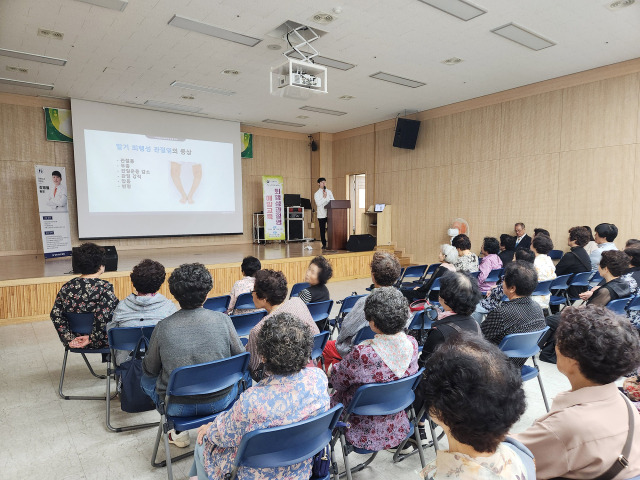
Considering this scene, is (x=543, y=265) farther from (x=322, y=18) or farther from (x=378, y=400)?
(x=322, y=18)

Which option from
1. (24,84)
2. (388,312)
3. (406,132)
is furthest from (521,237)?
(24,84)

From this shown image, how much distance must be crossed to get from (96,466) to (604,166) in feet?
25.3

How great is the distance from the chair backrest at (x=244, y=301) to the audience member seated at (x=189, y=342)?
1276 mm

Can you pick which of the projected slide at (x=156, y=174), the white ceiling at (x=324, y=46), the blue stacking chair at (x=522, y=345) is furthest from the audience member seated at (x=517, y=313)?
the projected slide at (x=156, y=174)

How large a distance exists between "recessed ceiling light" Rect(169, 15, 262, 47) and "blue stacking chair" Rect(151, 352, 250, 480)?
4490 mm

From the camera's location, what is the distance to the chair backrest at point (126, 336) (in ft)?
7.85

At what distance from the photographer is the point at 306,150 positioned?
485 inches

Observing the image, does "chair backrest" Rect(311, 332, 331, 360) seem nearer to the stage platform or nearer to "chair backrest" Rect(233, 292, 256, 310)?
"chair backrest" Rect(233, 292, 256, 310)

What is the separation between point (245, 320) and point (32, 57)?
229 inches

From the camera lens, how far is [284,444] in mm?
1377

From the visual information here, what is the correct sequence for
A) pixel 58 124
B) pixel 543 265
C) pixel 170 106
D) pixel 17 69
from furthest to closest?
pixel 170 106 → pixel 58 124 → pixel 17 69 → pixel 543 265

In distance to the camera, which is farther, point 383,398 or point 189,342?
point 189,342

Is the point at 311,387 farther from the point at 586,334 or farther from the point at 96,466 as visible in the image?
the point at 96,466

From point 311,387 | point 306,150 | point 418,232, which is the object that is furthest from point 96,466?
point 306,150
